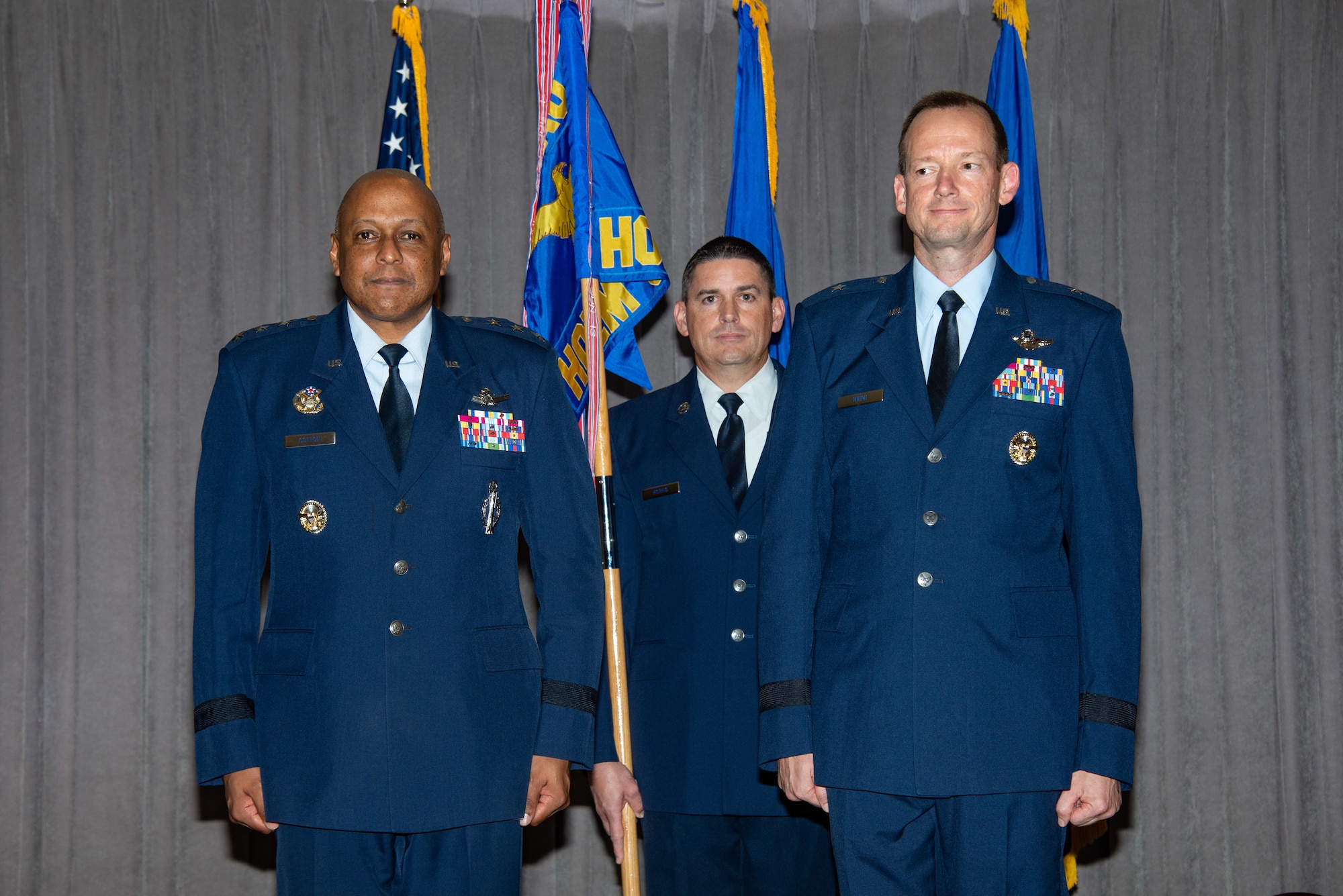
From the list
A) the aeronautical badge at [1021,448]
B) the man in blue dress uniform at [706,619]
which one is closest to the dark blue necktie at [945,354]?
the aeronautical badge at [1021,448]

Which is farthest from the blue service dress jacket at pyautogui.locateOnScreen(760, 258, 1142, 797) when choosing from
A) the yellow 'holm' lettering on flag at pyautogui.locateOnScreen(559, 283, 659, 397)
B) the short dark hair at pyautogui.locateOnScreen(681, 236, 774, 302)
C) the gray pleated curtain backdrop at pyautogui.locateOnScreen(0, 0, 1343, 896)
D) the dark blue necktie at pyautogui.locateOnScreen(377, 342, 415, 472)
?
the gray pleated curtain backdrop at pyautogui.locateOnScreen(0, 0, 1343, 896)

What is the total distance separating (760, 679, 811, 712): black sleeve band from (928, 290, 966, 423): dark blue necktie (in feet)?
1.71

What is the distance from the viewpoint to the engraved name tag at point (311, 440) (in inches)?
82.3

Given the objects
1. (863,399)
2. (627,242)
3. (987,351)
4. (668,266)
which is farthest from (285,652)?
(668,266)

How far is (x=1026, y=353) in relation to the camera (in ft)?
6.77

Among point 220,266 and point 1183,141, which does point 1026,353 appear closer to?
point 1183,141

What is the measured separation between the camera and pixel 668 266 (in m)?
4.34

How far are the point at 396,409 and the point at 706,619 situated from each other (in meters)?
1.03

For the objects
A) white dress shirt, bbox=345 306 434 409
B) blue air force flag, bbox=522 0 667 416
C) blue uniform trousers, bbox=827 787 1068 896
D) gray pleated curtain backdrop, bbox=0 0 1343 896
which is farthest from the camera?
gray pleated curtain backdrop, bbox=0 0 1343 896

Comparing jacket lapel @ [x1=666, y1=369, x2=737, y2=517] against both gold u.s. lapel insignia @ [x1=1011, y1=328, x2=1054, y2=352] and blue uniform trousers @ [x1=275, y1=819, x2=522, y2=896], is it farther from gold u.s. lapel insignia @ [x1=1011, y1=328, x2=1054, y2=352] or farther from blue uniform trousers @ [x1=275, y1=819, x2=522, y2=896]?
blue uniform trousers @ [x1=275, y1=819, x2=522, y2=896]

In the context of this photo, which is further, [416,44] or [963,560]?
[416,44]

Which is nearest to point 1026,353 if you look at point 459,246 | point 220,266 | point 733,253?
point 733,253

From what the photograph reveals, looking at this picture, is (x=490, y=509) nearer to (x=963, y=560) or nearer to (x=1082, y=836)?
(x=963, y=560)

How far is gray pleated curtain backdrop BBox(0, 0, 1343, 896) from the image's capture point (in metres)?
3.80
